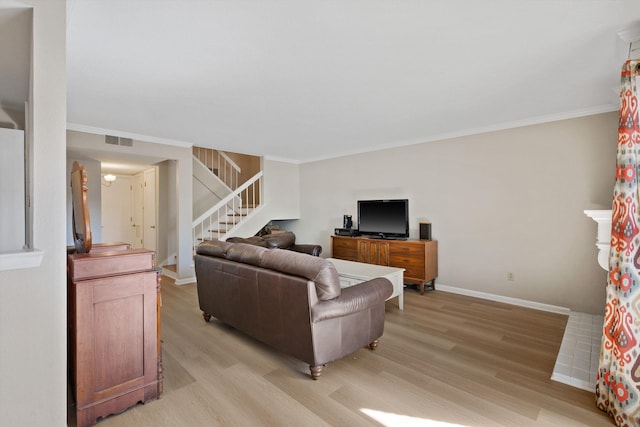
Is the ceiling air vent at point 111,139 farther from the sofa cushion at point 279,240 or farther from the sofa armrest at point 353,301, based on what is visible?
the sofa armrest at point 353,301

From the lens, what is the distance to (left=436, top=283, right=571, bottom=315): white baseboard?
3.67m

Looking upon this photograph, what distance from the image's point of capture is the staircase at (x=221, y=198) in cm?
598

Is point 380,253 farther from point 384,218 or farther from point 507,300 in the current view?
point 507,300

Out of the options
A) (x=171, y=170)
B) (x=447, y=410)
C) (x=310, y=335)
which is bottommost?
(x=447, y=410)

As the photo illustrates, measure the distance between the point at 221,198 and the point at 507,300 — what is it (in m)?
5.92

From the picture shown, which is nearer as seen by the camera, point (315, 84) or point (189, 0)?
point (189, 0)

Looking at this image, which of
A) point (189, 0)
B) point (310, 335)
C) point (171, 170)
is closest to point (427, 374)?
point (310, 335)

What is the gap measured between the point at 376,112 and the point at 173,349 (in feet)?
11.1

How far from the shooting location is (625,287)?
1830 millimetres

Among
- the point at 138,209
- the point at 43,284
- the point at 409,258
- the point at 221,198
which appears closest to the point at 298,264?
the point at 43,284

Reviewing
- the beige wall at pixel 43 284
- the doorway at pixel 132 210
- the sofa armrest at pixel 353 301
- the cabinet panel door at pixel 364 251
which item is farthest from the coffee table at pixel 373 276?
the doorway at pixel 132 210

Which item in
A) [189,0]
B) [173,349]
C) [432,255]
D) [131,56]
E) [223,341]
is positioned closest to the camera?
[189,0]

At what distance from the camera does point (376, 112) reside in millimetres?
3631

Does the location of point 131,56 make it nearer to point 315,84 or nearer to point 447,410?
point 315,84
